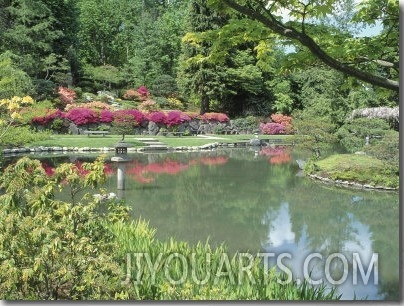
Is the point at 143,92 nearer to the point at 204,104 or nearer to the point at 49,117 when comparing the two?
the point at 204,104

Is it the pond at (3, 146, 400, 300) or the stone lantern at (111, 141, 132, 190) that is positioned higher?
the stone lantern at (111, 141, 132, 190)

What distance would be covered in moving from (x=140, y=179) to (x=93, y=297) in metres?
6.44

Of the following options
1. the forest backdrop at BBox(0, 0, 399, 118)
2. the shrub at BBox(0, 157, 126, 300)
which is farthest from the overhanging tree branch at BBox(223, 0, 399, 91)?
the shrub at BBox(0, 157, 126, 300)

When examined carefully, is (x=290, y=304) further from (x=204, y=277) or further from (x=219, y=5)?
(x=219, y=5)

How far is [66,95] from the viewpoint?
17031 millimetres

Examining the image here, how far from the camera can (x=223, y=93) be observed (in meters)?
21.4

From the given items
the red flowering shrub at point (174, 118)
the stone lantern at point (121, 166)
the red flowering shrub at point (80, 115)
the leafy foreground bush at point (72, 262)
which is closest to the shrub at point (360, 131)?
the stone lantern at point (121, 166)

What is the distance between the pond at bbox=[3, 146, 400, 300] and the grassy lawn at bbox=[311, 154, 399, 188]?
383mm

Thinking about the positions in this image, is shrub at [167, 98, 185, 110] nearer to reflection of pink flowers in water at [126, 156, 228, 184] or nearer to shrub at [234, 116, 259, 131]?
shrub at [234, 116, 259, 131]

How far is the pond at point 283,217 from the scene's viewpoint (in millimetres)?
3584

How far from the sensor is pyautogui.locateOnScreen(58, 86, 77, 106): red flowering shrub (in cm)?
1659

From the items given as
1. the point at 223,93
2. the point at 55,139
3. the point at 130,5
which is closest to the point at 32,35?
the point at 130,5

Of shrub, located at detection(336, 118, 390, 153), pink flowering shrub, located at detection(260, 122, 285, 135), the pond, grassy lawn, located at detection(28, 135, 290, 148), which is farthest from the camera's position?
pink flowering shrub, located at detection(260, 122, 285, 135)

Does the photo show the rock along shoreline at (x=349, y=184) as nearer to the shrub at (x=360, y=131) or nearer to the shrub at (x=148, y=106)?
the shrub at (x=360, y=131)
